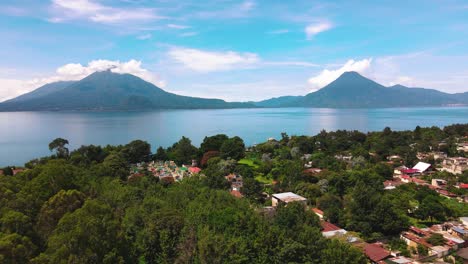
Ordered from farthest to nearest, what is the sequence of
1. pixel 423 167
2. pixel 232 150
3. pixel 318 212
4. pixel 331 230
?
1. pixel 232 150
2. pixel 423 167
3. pixel 318 212
4. pixel 331 230

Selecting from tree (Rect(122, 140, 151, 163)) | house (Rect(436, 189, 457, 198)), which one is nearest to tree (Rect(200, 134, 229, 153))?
tree (Rect(122, 140, 151, 163))

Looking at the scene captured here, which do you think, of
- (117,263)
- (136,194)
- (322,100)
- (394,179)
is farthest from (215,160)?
(322,100)

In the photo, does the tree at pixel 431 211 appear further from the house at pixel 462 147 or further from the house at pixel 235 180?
the house at pixel 462 147

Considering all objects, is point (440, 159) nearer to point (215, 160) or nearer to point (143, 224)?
point (215, 160)

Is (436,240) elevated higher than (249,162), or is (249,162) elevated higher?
(249,162)

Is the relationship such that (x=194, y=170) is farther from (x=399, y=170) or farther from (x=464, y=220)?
(x=464, y=220)

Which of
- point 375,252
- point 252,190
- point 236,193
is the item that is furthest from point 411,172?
point 375,252

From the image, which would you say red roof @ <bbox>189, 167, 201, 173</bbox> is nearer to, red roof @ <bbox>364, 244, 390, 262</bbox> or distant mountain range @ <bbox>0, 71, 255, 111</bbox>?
red roof @ <bbox>364, 244, 390, 262</bbox>
